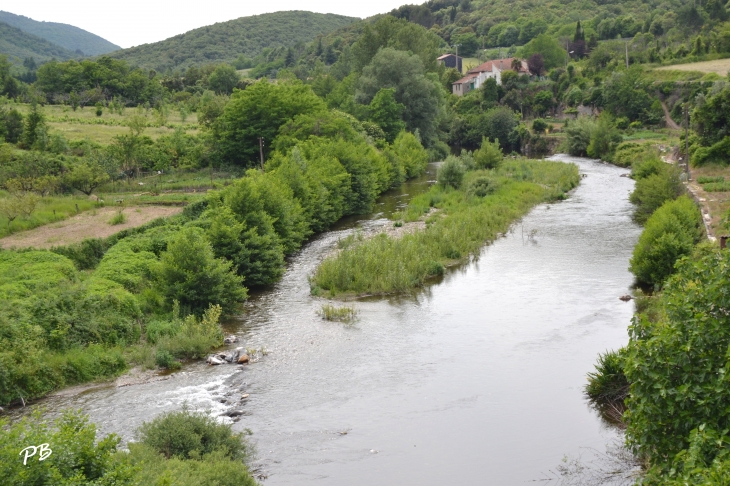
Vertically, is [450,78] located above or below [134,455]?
above

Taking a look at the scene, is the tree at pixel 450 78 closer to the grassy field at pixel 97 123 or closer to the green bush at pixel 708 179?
the grassy field at pixel 97 123

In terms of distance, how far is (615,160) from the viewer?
7500cm

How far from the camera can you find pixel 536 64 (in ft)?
409

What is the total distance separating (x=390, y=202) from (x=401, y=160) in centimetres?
1241

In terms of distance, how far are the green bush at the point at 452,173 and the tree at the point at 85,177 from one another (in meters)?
26.7

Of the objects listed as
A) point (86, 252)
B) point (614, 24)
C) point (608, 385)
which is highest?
point (614, 24)

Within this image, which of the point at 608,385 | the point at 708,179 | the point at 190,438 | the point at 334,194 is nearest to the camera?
the point at 190,438

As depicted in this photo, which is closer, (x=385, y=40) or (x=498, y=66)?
(x=385, y=40)

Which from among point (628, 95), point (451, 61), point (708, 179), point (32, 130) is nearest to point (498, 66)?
point (451, 61)

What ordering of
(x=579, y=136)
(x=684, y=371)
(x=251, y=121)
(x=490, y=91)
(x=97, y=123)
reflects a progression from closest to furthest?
(x=684, y=371)
(x=251, y=121)
(x=97, y=123)
(x=579, y=136)
(x=490, y=91)

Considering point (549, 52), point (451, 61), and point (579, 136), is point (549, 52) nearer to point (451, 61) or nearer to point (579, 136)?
point (451, 61)

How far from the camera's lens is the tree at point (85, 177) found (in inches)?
1841

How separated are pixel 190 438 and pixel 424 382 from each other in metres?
8.69

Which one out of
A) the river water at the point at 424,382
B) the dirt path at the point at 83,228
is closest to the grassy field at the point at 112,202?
the dirt path at the point at 83,228
